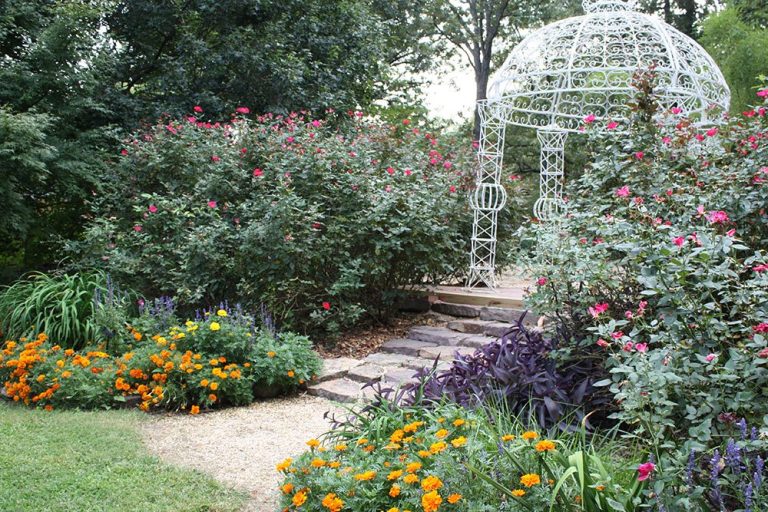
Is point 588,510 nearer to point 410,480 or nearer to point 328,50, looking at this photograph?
point 410,480

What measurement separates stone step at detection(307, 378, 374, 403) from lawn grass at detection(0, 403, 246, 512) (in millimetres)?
1265

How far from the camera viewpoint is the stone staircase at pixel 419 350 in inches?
182

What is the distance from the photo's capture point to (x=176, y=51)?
30.2 feet

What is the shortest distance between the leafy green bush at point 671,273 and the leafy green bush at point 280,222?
6.44 feet

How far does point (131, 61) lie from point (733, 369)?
860 centimetres

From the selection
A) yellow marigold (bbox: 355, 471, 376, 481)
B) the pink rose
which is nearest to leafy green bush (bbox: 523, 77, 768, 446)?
the pink rose

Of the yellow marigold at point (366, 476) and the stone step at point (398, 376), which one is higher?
the yellow marigold at point (366, 476)

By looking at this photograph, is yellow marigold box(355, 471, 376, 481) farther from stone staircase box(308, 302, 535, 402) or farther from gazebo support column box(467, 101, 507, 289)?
gazebo support column box(467, 101, 507, 289)

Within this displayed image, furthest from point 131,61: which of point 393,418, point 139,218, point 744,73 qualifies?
point 744,73

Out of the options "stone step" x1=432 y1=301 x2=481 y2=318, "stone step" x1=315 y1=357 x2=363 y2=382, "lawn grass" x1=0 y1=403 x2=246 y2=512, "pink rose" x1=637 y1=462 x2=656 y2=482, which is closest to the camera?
"pink rose" x1=637 y1=462 x2=656 y2=482

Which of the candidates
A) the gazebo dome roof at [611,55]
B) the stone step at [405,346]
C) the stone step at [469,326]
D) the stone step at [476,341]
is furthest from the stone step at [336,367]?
the gazebo dome roof at [611,55]

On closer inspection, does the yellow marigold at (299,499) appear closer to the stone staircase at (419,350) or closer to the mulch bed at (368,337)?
the stone staircase at (419,350)

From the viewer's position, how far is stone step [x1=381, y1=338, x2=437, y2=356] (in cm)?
541

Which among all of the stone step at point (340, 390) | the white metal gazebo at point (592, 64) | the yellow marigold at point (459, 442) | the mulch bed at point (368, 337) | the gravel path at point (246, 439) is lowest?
the gravel path at point (246, 439)
